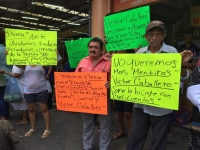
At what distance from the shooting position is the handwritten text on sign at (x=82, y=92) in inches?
89.7

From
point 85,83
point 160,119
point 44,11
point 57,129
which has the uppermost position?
point 44,11

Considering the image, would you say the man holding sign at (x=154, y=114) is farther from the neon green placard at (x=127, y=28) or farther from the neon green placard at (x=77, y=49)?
the neon green placard at (x=77, y=49)

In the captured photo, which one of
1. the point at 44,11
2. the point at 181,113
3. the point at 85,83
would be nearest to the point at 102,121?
the point at 85,83

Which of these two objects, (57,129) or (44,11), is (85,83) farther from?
(44,11)

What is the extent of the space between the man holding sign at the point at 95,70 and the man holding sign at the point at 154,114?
0.46 meters

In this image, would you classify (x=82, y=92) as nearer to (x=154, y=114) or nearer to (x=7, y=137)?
(x=154, y=114)

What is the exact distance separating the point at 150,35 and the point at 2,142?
2.28m

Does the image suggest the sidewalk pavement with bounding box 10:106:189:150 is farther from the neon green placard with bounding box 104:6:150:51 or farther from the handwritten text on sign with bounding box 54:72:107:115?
the neon green placard with bounding box 104:6:150:51

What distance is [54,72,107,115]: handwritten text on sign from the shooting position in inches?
89.7

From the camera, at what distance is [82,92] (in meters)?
2.41

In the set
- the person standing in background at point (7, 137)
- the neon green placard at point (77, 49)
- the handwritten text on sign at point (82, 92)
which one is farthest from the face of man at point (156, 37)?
the person standing in background at point (7, 137)

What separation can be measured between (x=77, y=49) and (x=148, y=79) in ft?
4.88

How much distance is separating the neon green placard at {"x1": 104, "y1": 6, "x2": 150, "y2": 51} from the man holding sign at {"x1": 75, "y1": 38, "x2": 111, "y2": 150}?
0.21m

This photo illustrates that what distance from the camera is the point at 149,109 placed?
1938mm
